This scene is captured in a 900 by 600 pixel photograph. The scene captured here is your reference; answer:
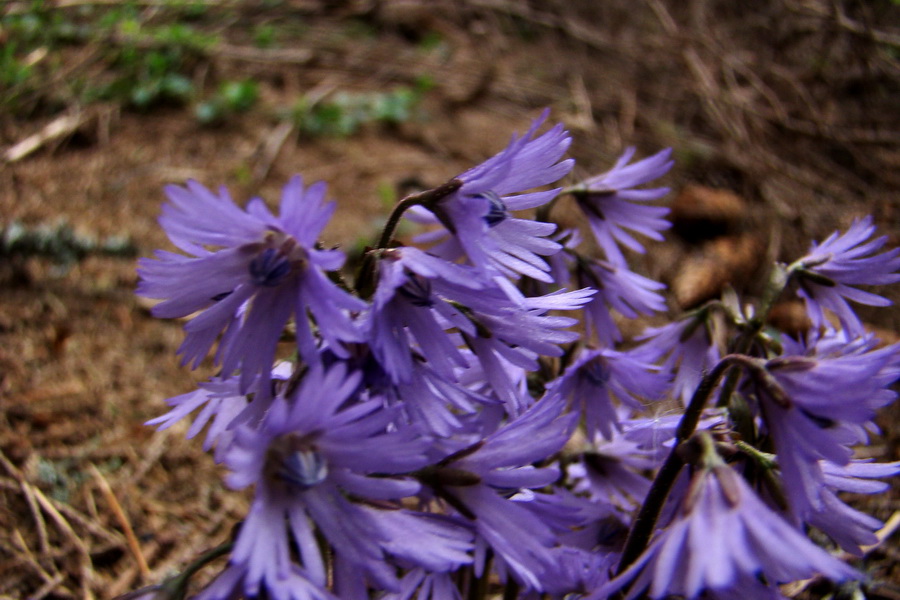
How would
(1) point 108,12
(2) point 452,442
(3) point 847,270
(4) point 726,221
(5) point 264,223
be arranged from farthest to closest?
1. (1) point 108,12
2. (4) point 726,221
3. (3) point 847,270
4. (2) point 452,442
5. (5) point 264,223

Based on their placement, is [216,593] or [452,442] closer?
[216,593]

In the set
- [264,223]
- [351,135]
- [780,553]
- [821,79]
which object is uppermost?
[264,223]

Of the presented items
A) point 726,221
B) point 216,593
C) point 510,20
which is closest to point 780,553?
point 216,593

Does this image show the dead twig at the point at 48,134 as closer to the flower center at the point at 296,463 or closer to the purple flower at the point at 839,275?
the flower center at the point at 296,463

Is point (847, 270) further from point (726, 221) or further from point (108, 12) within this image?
point (108, 12)

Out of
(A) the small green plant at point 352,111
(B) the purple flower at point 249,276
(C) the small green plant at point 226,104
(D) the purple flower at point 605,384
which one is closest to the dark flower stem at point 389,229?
(B) the purple flower at point 249,276
